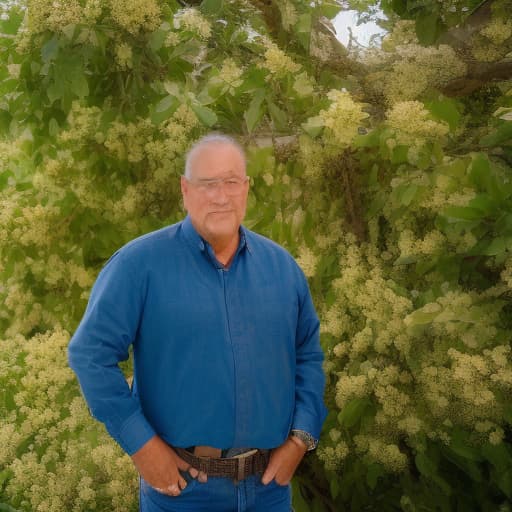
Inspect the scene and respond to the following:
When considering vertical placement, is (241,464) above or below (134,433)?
below

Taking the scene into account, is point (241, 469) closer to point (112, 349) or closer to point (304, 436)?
point (304, 436)

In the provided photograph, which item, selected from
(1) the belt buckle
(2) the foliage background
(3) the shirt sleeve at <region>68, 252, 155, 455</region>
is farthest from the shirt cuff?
(2) the foliage background

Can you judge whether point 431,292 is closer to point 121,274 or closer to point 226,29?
point 121,274

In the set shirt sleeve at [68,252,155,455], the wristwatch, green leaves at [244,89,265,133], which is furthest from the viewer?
green leaves at [244,89,265,133]

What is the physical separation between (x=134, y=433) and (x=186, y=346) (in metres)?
0.24

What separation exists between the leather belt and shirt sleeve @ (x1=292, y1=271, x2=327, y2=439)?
0.18 m

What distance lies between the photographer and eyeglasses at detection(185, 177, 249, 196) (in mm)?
1618

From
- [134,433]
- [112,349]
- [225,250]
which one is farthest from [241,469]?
[225,250]

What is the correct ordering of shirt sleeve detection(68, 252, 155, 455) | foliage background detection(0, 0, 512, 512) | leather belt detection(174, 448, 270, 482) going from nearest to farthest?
shirt sleeve detection(68, 252, 155, 455) → leather belt detection(174, 448, 270, 482) → foliage background detection(0, 0, 512, 512)

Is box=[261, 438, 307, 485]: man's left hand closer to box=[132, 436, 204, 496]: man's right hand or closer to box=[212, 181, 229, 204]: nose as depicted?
box=[132, 436, 204, 496]: man's right hand

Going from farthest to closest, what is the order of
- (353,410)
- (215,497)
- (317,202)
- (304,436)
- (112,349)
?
1. (317,202)
2. (353,410)
3. (304,436)
4. (215,497)
5. (112,349)

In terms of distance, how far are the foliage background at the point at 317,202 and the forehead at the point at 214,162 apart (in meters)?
0.40

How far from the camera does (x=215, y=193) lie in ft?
5.30

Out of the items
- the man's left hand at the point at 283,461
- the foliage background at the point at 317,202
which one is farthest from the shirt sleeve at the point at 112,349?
the foliage background at the point at 317,202
